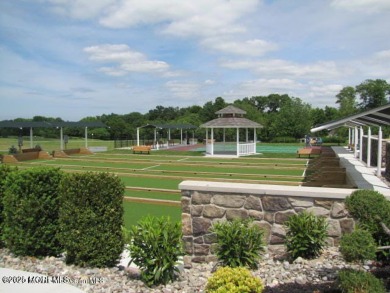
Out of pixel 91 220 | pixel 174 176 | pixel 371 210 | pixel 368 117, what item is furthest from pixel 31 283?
pixel 174 176

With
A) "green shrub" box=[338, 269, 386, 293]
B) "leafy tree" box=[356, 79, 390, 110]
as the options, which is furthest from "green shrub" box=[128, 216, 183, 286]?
"leafy tree" box=[356, 79, 390, 110]

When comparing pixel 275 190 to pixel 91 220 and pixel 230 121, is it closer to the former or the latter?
pixel 91 220

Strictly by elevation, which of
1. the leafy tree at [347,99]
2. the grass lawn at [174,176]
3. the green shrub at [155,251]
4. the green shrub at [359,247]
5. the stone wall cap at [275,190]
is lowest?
the grass lawn at [174,176]

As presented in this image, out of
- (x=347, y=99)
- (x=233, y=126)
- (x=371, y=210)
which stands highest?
(x=347, y=99)

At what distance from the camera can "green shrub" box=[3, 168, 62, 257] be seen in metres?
4.79

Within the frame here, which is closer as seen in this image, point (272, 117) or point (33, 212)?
point (33, 212)

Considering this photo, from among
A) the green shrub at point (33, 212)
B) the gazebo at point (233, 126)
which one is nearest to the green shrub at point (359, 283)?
the green shrub at point (33, 212)

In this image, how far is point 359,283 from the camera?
2.97 meters

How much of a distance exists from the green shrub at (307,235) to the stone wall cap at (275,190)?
1.17 feet

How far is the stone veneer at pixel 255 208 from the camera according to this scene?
457 cm

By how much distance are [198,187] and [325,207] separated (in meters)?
1.72

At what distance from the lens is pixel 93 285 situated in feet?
13.1

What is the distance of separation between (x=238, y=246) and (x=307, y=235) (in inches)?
33.3

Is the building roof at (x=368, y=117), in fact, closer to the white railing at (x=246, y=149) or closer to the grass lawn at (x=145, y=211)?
the grass lawn at (x=145, y=211)
